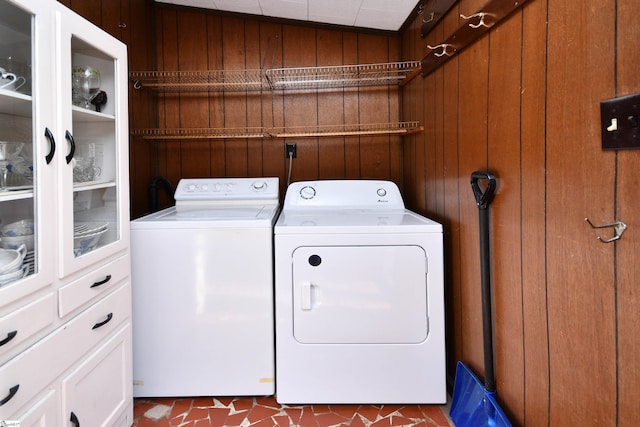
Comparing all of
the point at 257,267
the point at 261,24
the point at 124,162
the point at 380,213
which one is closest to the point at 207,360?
the point at 257,267

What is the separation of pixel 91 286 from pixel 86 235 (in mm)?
199

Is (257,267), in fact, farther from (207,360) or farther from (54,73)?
(54,73)

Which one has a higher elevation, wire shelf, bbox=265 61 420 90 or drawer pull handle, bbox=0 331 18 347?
wire shelf, bbox=265 61 420 90

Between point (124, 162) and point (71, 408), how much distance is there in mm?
910

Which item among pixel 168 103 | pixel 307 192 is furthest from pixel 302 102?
pixel 168 103

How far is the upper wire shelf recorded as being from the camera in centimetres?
247

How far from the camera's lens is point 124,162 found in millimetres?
1506

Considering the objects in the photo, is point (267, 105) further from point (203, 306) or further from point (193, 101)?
point (203, 306)

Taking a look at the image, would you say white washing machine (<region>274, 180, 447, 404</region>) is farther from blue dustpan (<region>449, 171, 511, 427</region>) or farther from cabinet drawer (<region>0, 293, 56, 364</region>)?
cabinet drawer (<region>0, 293, 56, 364</region>)

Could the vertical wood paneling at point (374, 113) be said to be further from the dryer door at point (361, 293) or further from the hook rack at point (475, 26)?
the dryer door at point (361, 293)

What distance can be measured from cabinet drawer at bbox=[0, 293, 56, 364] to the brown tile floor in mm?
829

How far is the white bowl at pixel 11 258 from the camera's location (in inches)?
39.5

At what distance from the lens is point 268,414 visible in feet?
5.41

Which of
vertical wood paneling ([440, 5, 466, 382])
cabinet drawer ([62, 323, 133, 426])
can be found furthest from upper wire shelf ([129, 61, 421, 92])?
cabinet drawer ([62, 323, 133, 426])
